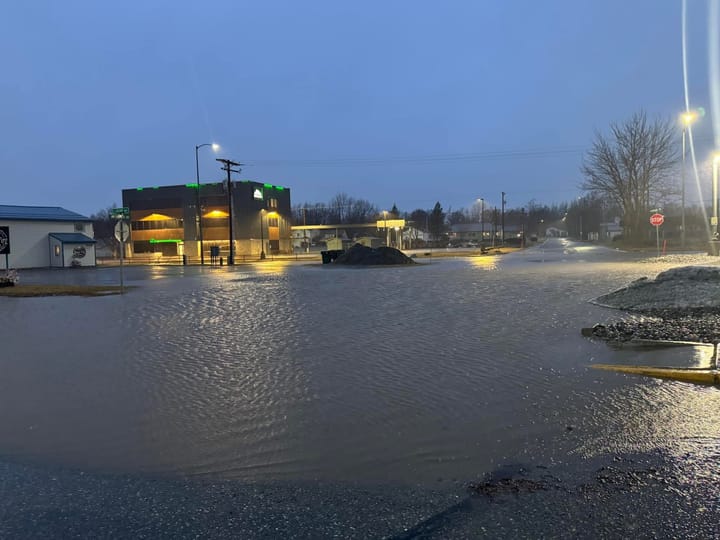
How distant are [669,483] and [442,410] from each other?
2615 mm

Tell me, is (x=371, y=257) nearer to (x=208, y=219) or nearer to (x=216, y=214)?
(x=216, y=214)

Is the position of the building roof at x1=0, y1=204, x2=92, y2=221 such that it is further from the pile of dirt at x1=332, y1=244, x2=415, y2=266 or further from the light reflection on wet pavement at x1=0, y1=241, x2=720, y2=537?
the light reflection on wet pavement at x1=0, y1=241, x2=720, y2=537

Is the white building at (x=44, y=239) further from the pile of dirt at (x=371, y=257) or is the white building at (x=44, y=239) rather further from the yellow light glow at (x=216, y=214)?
the yellow light glow at (x=216, y=214)

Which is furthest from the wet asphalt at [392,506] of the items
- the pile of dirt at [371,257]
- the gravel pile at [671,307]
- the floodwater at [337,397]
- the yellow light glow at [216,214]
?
the yellow light glow at [216,214]

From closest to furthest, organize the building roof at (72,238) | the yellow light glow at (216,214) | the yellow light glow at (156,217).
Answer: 1. the building roof at (72,238)
2. the yellow light glow at (216,214)
3. the yellow light glow at (156,217)

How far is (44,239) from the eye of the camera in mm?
50125

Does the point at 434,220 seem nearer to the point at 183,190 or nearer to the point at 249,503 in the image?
the point at 183,190

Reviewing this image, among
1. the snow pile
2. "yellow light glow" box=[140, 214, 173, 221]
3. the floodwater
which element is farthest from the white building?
the snow pile

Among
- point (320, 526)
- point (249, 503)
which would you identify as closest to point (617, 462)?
point (320, 526)

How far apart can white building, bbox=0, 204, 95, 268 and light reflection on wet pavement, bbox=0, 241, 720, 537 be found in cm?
4086

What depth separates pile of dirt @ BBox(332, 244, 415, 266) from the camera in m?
41.6

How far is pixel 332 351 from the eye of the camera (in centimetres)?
998

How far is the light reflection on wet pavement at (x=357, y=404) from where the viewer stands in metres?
4.86

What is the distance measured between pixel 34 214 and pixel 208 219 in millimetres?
32613
